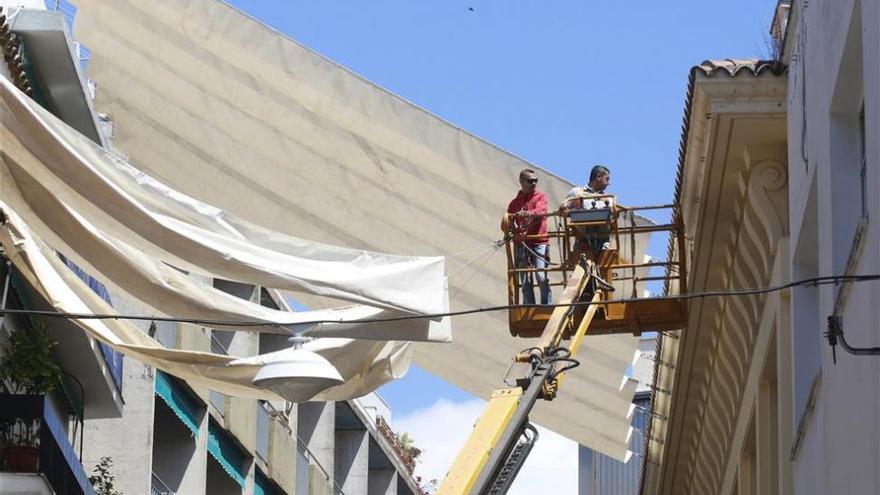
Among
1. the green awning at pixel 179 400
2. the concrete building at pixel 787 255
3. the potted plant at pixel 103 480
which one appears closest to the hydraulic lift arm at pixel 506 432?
the concrete building at pixel 787 255

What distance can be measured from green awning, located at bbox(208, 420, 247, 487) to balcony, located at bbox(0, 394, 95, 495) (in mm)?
13765

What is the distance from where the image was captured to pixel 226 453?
127ft

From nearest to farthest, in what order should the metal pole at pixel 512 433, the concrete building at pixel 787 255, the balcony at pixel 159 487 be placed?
the concrete building at pixel 787 255, the metal pole at pixel 512 433, the balcony at pixel 159 487

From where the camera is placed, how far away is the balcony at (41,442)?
22.1 metres

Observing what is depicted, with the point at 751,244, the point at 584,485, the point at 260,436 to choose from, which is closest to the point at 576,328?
the point at 751,244

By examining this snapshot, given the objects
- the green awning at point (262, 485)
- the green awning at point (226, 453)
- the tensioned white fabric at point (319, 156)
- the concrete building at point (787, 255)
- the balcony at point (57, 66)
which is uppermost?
the green awning at point (262, 485)

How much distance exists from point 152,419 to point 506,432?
19.3 m

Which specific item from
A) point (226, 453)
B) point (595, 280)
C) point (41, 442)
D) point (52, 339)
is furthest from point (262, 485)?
point (595, 280)

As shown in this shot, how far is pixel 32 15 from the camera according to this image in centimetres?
2384

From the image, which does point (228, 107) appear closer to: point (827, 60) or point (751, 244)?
point (751, 244)

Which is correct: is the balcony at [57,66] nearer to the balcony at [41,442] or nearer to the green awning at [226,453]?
the balcony at [41,442]

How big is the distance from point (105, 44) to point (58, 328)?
3.41 metres

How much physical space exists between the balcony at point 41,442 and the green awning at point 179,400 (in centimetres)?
1036

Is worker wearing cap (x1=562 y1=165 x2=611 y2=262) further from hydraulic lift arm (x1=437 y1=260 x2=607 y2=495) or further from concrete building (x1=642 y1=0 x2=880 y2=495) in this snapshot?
hydraulic lift arm (x1=437 y1=260 x2=607 y2=495)
